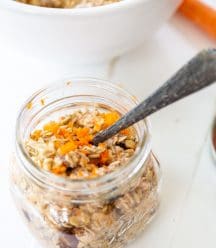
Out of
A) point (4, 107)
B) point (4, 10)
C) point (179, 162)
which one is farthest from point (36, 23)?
point (179, 162)

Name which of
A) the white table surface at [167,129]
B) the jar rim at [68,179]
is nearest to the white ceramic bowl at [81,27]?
the white table surface at [167,129]

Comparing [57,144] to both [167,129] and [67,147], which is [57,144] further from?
[167,129]

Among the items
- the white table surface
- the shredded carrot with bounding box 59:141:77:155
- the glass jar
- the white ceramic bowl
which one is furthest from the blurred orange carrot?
the shredded carrot with bounding box 59:141:77:155

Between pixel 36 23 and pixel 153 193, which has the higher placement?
pixel 36 23

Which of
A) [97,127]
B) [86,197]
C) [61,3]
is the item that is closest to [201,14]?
[61,3]

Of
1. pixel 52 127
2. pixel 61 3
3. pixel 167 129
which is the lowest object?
pixel 167 129

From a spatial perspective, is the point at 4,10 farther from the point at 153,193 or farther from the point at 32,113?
the point at 153,193

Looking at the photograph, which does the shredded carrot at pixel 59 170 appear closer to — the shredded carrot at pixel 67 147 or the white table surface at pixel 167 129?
the shredded carrot at pixel 67 147
